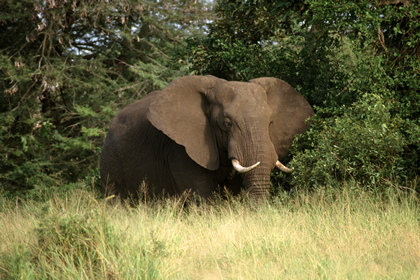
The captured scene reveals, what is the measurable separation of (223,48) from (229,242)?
6.03m

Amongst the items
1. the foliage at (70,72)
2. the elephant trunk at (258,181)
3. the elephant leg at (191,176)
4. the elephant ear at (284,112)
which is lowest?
the foliage at (70,72)

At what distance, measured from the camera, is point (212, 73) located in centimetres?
1286

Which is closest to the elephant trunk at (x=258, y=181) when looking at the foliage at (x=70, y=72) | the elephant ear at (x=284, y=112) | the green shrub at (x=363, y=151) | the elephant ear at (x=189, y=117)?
the green shrub at (x=363, y=151)

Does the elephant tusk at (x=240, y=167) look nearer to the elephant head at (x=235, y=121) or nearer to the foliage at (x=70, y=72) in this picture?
the elephant head at (x=235, y=121)

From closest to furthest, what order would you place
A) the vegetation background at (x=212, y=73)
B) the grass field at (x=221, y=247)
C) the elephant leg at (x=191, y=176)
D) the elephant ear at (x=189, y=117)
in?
the grass field at (x=221, y=247)
the vegetation background at (x=212, y=73)
the elephant ear at (x=189, y=117)
the elephant leg at (x=191, y=176)

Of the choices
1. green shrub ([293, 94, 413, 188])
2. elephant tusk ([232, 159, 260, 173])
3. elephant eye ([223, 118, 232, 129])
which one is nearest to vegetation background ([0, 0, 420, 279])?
green shrub ([293, 94, 413, 188])

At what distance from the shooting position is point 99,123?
1891 cm

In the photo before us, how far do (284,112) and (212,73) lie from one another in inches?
123

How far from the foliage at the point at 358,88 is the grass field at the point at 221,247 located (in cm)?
110

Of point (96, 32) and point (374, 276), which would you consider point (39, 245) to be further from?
point (96, 32)

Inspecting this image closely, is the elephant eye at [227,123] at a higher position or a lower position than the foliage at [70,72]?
higher

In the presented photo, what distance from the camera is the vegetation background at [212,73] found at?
25.4ft

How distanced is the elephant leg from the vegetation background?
1170mm

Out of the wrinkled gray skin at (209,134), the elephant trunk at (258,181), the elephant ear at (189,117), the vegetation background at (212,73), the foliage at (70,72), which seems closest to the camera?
the vegetation background at (212,73)
